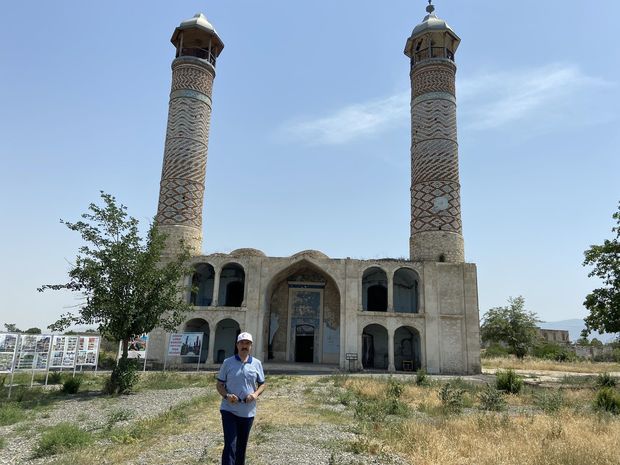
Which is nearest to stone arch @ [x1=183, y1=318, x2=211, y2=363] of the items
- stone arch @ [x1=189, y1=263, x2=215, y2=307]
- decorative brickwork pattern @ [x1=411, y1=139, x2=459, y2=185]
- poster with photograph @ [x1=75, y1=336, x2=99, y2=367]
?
stone arch @ [x1=189, y1=263, x2=215, y2=307]

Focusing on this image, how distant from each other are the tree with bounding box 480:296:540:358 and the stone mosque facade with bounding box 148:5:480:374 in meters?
14.4

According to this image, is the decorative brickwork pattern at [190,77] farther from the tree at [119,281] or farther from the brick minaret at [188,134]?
the tree at [119,281]

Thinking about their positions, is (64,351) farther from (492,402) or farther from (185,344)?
(492,402)

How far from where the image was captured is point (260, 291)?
2158cm

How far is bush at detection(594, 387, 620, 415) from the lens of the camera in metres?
9.54

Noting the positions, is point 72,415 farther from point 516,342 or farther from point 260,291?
point 516,342

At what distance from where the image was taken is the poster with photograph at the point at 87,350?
14.5 metres

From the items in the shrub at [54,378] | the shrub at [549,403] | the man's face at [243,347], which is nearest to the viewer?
the man's face at [243,347]

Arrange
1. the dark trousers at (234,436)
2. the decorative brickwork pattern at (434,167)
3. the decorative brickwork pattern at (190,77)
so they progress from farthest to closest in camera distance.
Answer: the decorative brickwork pattern at (190,77), the decorative brickwork pattern at (434,167), the dark trousers at (234,436)

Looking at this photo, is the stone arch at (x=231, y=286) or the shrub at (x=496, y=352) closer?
the stone arch at (x=231, y=286)

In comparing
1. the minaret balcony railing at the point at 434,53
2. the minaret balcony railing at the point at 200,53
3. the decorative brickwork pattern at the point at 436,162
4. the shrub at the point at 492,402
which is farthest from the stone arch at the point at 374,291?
the minaret balcony railing at the point at 200,53

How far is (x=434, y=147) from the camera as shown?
23812mm

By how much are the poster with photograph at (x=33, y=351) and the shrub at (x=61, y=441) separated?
20.5ft

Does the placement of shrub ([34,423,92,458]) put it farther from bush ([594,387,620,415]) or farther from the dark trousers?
bush ([594,387,620,415])
